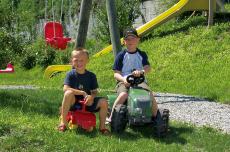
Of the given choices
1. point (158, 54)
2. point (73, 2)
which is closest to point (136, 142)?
point (158, 54)

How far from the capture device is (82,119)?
6.00 m

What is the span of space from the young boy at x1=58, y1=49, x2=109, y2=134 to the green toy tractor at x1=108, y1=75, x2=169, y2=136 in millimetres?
Result: 155

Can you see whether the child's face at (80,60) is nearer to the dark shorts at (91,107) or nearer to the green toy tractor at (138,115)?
the dark shorts at (91,107)

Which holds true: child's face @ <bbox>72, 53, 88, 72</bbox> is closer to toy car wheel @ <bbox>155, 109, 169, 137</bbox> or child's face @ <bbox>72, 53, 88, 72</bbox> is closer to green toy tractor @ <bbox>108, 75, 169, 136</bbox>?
green toy tractor @ <bbox>108, 75, 169, 136</bbox>

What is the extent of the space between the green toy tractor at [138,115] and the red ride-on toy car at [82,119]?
0.89 ft

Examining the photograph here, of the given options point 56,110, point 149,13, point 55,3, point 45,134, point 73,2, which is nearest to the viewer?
point 45,134

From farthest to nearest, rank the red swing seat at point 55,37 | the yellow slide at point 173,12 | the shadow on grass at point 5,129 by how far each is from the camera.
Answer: the red swing seat at point 55,37, the yellow slide at point 173,12, the shadow on grass at point 5,129

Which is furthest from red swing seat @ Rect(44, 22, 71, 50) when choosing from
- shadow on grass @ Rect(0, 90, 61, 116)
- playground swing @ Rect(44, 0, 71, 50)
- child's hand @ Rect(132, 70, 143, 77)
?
child's hand @ Rect(132, 70, 143, 77)

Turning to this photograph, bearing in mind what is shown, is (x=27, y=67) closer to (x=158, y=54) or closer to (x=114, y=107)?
(x=158, y=54)

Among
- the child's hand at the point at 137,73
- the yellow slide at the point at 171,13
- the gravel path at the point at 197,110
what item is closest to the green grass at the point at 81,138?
the gravel path at the point at 197,110

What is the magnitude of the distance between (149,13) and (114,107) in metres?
20.0

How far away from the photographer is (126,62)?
6602 mm

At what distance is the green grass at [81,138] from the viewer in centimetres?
521

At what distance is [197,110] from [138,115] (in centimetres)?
266
